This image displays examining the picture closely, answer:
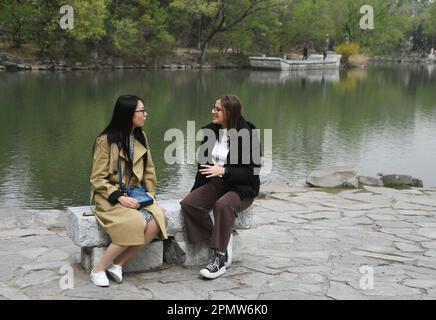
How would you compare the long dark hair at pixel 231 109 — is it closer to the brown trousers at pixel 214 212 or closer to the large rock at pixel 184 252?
the brown trousers at pixel 214 212

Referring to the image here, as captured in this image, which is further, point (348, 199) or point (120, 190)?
point (348, 199)

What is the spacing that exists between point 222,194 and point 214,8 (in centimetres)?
4121

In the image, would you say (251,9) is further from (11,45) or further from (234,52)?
(11,45)

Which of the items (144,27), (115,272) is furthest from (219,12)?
(115,272)

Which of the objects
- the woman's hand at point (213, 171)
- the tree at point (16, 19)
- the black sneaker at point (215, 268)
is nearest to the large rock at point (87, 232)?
the black sneaker at point (215, 268)

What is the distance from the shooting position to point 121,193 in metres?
4.46

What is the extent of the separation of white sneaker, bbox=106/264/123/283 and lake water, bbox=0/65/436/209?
5.05 m

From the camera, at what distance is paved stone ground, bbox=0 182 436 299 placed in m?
4.24

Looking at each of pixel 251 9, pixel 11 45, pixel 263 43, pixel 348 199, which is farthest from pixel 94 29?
pixel 348 199

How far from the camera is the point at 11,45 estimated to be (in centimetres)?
3916

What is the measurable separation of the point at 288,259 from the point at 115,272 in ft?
5.02

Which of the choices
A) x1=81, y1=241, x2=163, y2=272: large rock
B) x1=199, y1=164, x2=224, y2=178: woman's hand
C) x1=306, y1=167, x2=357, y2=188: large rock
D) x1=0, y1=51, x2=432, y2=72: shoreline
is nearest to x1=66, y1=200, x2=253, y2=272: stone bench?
x1=81, y1=241, x2=163, y2=272: large rock

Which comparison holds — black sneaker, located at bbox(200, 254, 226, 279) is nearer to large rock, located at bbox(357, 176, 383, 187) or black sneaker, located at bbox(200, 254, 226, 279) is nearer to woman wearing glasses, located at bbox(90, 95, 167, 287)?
woman wearing glasses, located at bbox(90, 95, 167, 287)

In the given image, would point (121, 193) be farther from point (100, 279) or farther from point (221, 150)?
point (221, 150)
